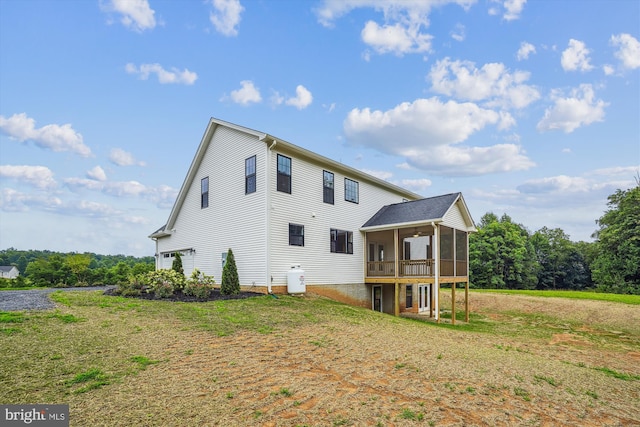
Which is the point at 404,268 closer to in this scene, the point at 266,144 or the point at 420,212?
the point at 420,212

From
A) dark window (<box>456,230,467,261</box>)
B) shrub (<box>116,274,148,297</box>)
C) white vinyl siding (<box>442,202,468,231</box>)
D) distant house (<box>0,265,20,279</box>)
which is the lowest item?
distant house (<box>0,265,20,279</box>)

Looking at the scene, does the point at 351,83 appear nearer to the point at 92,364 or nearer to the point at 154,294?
the point at 154,294

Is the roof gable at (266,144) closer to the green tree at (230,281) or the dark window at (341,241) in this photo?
the dark window at (341,241)

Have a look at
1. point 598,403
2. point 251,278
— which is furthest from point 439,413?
→ point 251,278

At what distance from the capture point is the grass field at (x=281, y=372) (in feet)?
15.3

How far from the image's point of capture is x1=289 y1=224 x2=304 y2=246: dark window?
50.0ft

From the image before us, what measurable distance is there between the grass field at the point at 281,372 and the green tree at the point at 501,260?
3649 cm

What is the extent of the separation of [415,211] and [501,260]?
3350 cm

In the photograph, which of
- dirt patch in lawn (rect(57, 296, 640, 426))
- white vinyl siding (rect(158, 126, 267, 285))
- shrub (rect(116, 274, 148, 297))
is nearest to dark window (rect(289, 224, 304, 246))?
white vinyl siding (rect(158, 126, 267, 285))

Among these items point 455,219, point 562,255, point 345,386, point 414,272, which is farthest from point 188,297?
point 562,255

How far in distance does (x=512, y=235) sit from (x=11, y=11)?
50.3 metres

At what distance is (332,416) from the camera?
4617 millimetres

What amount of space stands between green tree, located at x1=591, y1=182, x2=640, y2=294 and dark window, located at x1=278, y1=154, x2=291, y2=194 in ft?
118

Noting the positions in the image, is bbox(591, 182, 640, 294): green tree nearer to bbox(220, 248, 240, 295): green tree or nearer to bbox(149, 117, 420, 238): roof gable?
bbox(149, 117, 420, 238): roof gable
